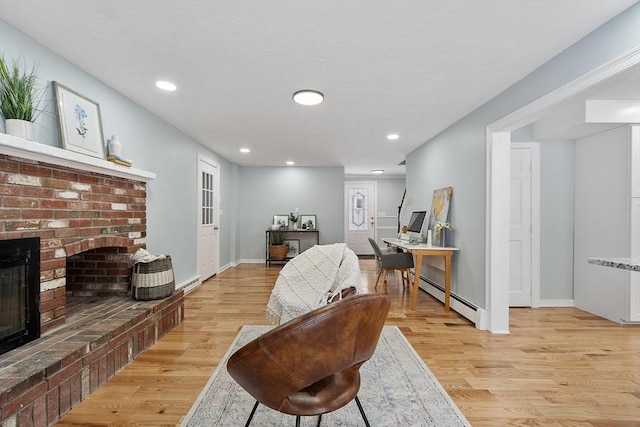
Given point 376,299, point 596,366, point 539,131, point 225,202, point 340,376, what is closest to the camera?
point 376,299

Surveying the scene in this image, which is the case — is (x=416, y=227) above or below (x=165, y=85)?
below

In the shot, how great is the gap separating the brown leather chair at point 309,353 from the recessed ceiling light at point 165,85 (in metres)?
2.47

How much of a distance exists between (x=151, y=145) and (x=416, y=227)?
3.75 m

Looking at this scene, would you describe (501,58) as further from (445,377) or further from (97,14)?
(97,14)

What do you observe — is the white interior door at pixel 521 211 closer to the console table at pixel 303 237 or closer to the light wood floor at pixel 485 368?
the light wood floor at pixel 485 368

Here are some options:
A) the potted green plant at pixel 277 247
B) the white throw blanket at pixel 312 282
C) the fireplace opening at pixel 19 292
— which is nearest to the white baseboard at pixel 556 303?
the white throw blanket at pixel 312 282

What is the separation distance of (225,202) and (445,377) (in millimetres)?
5173

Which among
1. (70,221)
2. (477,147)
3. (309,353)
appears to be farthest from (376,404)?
(477,147)

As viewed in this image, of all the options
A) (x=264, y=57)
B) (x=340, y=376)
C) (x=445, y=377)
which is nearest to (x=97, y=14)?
(x=264, y=57)

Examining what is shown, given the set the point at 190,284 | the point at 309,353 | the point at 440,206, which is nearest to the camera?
the point at 309,353

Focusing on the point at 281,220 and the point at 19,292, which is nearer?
the point at 19,292

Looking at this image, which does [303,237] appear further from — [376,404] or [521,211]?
[376,404]

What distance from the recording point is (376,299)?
1.16m

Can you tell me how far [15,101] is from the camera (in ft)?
6.03
